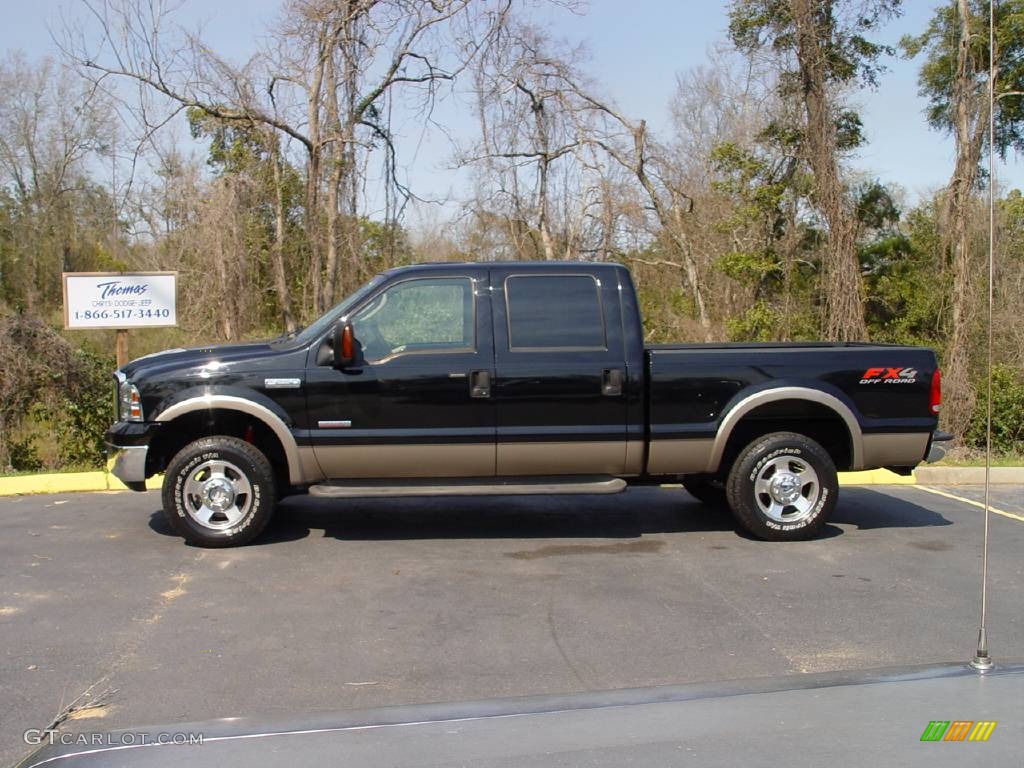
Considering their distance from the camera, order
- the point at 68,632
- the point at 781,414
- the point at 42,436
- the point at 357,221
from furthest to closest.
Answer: the point at 357,221, the point at 42,436, the point at 781,414, the point at 68,632

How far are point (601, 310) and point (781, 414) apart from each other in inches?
63.5

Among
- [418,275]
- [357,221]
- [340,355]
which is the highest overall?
[357,221]

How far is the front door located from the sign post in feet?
15.9

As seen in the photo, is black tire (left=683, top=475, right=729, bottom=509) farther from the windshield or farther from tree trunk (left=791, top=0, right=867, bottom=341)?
tree trunk (left=791, top=0, right=867, bottom=341)

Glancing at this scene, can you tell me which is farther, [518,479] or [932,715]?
[518,479]

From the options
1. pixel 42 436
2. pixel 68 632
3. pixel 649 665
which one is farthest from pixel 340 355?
pixel 42 436

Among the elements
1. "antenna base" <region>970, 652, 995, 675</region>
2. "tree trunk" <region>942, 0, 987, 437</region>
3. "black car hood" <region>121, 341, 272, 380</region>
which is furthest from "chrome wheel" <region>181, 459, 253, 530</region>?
"tree trunk" <region>942, 0, 987, 437</region>

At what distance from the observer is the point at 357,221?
15.7 metres

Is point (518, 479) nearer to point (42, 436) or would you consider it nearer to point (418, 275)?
point (418, 275)

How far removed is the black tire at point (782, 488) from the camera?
23.8ft

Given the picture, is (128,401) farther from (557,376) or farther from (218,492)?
(557,376)

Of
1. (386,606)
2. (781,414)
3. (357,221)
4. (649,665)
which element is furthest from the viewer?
(357,221)

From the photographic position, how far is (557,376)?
706 cm

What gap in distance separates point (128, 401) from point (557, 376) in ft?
10.3
